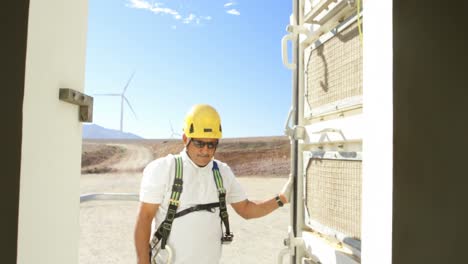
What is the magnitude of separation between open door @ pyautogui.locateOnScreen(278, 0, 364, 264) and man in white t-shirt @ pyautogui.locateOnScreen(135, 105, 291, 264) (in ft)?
1.12

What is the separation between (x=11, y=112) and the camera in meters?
1.23

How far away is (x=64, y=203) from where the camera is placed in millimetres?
1824

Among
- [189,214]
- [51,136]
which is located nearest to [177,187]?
[189,214]

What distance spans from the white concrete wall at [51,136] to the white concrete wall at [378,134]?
128 cm

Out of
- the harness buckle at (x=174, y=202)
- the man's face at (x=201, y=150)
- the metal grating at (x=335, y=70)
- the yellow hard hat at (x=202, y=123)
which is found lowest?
the harness buckle at (x=174, y=202)

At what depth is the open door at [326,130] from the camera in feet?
6.92

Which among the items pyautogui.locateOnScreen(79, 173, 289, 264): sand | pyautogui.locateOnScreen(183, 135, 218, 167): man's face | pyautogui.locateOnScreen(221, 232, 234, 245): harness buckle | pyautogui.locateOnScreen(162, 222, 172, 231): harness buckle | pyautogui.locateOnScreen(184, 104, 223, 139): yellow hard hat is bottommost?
pyautogui.locateOnScreen(79, 173, 289, 264): sand

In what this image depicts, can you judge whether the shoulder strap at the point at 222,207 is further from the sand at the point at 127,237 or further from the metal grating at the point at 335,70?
the sand at the point at 127,237

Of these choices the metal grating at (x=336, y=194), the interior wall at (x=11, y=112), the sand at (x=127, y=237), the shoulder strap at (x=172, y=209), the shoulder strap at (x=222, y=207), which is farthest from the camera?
the sand at (x=127, y=237)

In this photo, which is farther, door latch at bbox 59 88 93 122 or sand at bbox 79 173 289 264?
→ sand at bbox 79 173 289 264

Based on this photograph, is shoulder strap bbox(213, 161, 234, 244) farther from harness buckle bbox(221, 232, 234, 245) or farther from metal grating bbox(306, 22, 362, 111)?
metal grating bbox(306, 22, 362, 111)

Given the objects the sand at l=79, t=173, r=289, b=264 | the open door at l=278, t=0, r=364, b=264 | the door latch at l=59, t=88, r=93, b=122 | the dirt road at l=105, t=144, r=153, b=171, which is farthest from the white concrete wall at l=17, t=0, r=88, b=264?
the dirt road at l=105, t=144, r=153, b=171

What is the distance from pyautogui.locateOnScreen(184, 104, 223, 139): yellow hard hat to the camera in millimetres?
3135

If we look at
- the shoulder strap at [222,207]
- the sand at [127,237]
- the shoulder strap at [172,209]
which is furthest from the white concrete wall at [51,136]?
the sand at [127,237]
